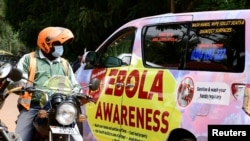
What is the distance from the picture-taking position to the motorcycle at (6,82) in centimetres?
356

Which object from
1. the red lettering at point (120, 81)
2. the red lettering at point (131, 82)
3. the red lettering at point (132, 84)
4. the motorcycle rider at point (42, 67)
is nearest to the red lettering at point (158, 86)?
the red lettering at point (132, 84)

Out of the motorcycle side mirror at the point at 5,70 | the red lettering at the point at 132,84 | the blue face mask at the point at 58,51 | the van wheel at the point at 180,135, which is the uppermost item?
the blue face mask at the point at 58,51

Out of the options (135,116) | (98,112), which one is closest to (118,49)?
(98,112)

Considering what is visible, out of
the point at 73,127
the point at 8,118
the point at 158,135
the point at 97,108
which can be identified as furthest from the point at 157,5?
the point at 73,127

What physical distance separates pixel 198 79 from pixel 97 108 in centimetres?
204

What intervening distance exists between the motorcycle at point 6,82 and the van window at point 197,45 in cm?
243

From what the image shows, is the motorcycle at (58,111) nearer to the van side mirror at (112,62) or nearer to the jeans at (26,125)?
the jeans at (26,125)

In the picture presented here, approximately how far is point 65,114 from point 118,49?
10.8 ft

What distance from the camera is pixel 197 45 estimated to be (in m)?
5.80

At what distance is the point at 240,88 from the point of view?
5.14 meters

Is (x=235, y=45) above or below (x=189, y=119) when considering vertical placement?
above

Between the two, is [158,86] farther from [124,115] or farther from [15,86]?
[15,86]

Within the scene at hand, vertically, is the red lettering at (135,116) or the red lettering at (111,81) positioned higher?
the red lettering at (111,81)

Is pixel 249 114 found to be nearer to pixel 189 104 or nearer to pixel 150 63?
pixel 189 104
